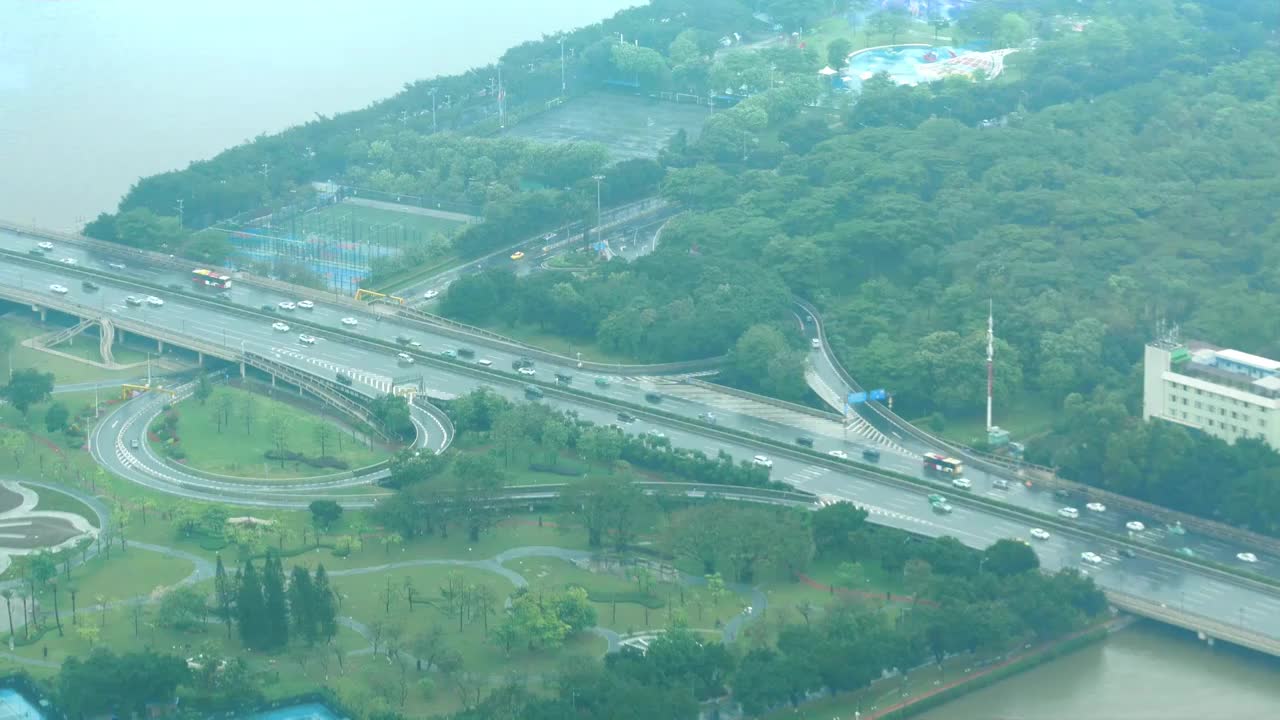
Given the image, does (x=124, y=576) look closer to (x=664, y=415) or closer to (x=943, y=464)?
(x=664, y=415)

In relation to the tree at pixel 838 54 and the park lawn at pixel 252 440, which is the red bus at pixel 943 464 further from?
the tree at pixel 838 54

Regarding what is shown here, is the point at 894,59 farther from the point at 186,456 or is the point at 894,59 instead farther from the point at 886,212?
the point at 186,456

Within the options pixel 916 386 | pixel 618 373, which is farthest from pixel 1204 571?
pixel 618 373

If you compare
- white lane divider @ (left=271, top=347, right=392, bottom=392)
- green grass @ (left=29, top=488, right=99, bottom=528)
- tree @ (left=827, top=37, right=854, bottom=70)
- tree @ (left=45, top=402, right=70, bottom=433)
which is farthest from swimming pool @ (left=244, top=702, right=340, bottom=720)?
tree @ (left=827, top=37, right=854, bottom=70)

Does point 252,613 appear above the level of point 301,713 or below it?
above

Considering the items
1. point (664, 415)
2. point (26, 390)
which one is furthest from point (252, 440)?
point (664, 415)

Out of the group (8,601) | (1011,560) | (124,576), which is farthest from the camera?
(124,576)
